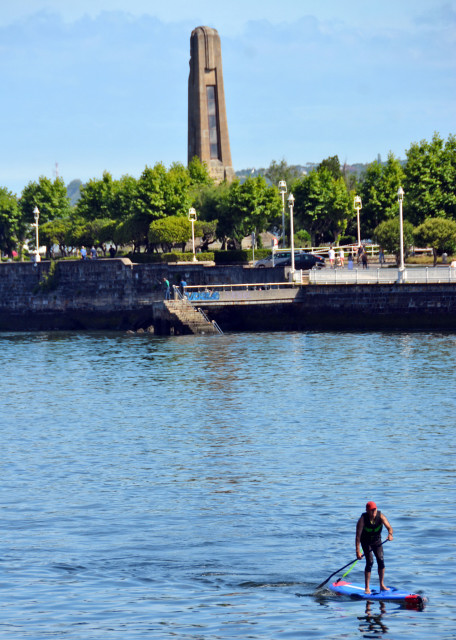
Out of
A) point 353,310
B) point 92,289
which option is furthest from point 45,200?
point 353,310

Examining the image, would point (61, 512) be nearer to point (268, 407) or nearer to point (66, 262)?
point (268, 407)

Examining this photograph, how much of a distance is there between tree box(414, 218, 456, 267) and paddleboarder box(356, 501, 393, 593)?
169 ft

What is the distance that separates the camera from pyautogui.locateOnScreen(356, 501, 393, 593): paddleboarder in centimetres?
1670

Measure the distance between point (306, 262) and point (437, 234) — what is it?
886cm

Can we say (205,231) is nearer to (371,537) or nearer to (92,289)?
(92,289)

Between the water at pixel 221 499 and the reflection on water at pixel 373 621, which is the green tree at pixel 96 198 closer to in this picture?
the water at pixel 221 499

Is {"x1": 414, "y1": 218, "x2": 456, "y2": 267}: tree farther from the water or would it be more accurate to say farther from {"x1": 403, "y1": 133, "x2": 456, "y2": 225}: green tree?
the water

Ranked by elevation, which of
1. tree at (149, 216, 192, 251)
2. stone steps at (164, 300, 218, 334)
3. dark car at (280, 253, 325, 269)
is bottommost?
stone steps at (164, 300, 218, 334)

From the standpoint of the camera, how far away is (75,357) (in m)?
55.3

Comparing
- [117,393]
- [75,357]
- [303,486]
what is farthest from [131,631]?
[75,357]

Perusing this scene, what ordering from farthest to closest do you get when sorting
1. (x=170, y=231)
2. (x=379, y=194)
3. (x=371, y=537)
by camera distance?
(x=379, y=194)
(x=170, y=231)
(x=371, y=537)

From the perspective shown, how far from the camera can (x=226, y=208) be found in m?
82.4

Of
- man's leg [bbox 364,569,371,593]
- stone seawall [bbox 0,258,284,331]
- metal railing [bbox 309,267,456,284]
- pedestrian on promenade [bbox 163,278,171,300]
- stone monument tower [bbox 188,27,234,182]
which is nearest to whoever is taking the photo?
man's leg [bbox 364,569,371,593]

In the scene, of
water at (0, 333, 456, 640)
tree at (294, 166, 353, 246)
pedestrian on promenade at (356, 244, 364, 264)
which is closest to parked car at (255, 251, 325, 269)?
pedestrian on promenade at (356, 244, 364, 264)
